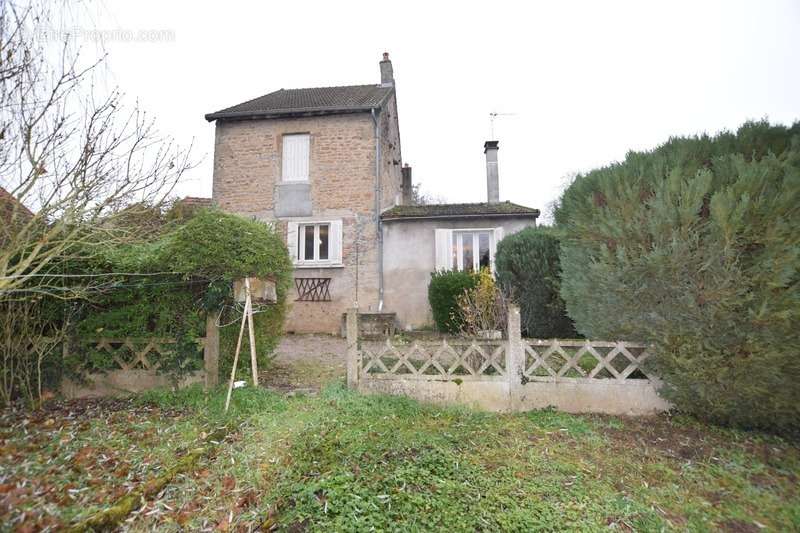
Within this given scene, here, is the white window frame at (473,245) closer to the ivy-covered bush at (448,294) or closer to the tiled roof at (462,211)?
the tiled roof at (462,211)

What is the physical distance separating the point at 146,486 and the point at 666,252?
5.18 metres

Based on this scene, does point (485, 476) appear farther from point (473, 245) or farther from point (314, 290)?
point (314, 290)

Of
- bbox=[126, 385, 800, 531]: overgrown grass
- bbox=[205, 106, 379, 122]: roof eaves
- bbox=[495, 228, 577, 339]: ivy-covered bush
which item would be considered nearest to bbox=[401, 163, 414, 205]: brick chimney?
bbox=[205, 106, 379, 122]: roof eaves

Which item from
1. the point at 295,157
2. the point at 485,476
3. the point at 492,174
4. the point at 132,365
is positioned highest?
the point at 295,157

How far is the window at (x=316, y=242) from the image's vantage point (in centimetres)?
1162

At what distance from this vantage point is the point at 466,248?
1140 centimetres

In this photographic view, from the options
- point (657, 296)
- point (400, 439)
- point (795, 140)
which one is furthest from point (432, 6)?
point (400, 439)

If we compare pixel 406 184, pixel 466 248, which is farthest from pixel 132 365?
pixel 406 184

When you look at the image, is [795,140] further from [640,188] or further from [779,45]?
[779,45]

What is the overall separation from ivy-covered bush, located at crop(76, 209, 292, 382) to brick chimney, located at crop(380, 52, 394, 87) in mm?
11465

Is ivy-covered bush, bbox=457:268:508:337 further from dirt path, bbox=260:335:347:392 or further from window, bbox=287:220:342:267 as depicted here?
window, bbox=287:220:342:267

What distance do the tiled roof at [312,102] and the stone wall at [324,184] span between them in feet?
0.94

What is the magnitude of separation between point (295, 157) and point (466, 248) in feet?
21.2

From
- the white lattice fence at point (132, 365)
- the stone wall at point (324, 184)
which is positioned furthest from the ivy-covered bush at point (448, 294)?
the white lattice fence at point (132, 365)
